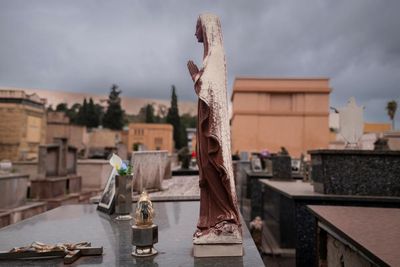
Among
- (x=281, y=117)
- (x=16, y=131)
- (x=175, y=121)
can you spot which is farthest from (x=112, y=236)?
(x=175, y=121)

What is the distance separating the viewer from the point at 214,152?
2729 millimetres

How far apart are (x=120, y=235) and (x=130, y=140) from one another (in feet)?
133

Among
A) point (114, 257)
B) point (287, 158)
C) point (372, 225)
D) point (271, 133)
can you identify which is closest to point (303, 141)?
point (271, 133)

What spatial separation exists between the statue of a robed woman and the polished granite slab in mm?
204

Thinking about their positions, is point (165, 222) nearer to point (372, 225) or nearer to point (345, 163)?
point (372, 225)

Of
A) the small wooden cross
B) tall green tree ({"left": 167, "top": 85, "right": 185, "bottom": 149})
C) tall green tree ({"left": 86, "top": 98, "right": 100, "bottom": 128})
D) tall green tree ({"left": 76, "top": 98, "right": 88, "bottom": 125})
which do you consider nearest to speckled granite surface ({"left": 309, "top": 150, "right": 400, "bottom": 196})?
the small wooden cross

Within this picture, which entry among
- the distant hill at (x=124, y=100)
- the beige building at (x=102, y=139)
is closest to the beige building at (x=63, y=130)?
the beige building at (x=102, y=139)

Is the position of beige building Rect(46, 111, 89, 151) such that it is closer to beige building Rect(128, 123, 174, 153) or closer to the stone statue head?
beige building Rect(128, 123, 174, 153)

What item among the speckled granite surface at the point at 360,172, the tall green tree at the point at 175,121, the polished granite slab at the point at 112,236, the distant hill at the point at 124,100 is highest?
the distant hill at the point at 124,100

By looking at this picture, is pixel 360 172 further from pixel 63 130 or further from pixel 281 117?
pixel 63 130

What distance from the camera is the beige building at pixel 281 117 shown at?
88.0ft

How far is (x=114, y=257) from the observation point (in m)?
2.75

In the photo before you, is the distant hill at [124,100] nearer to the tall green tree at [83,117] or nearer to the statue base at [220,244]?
the tall green tree at [83,117]

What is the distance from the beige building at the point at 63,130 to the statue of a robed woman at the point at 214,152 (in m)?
31.8
